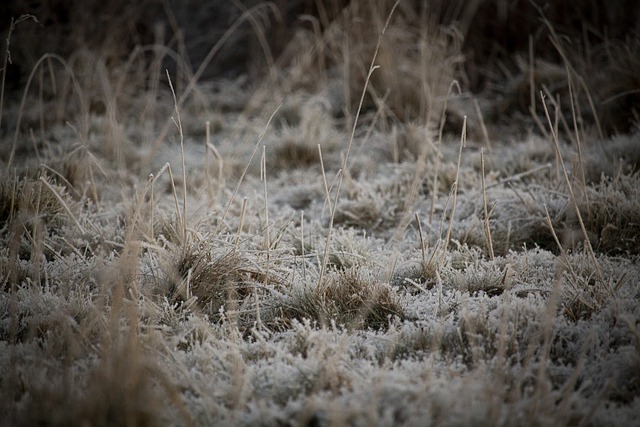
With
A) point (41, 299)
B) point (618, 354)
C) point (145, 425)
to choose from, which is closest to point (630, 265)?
point (618, 354)

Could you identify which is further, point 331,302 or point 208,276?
point 208,276

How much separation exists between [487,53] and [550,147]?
2.61 metres

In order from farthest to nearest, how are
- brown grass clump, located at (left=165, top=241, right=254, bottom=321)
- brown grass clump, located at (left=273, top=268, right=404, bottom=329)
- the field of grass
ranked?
1. brown grass clump, located at (left=165, top=241, right=254, bottom=321)
2. brown grass clump, located at (left=273, top=268, right=404, bottom=329)
3. the field of grass

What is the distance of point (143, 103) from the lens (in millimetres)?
4863

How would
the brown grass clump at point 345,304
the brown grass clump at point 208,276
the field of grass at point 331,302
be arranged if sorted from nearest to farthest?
the field of grass at point 331,302 < the brown grass clump at point 345,304 < the brown grass clump at point 208,276

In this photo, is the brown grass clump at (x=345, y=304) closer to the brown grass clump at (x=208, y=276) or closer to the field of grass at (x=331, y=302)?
the field of grass at (x=331, y=302)

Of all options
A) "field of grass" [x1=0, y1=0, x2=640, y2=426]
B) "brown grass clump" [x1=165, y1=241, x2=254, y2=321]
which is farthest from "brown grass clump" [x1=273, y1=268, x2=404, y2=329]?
"brown grass clump" [x1=165, y1=241, x2=254, y2=321]

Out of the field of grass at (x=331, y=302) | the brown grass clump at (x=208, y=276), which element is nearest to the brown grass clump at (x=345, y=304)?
the field of grass at (x=331, y=302)

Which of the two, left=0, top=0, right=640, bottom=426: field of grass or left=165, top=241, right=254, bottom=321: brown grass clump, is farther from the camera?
left=165, top=241, right=254, bottom=321: brown grass clump

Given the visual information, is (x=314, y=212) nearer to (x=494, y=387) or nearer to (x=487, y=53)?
(x=494, y=387)

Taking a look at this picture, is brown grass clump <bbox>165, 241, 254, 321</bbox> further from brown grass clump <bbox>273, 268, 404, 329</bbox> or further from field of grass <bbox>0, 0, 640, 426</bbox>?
brown grass clump <bbox>273, 268, 404, 329</bbox>

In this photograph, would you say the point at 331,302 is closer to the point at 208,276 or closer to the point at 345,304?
the point at 345,304

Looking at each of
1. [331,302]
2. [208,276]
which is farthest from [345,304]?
[208,276]

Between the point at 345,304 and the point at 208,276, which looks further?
the point at 208,276
